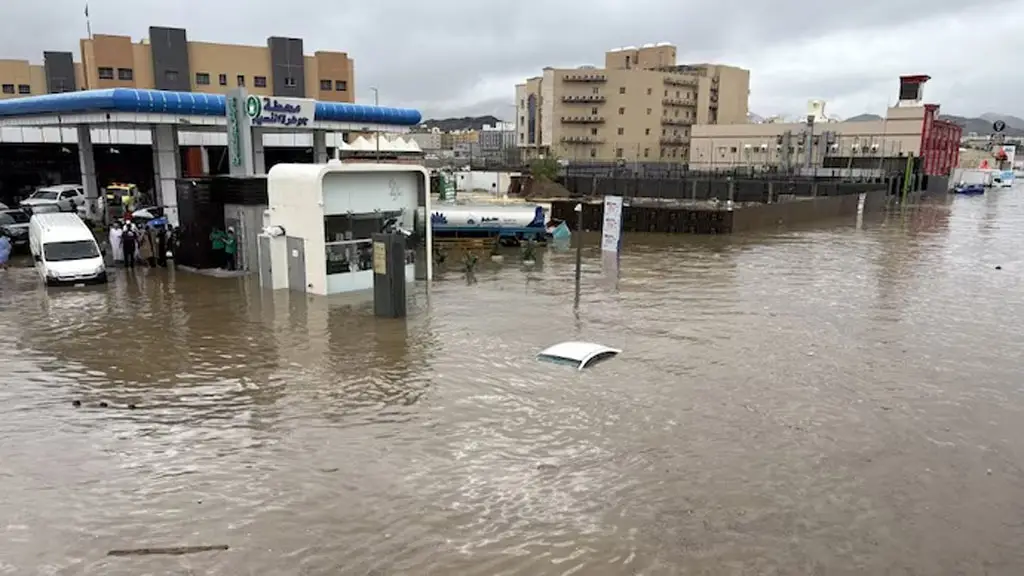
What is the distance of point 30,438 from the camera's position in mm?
10156

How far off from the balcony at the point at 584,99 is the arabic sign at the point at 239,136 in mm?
84694

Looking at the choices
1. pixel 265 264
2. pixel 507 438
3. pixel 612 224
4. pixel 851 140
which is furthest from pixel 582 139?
pixel 507 438

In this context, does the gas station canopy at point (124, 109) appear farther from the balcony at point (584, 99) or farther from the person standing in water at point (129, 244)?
the balcony at point (584, 99)

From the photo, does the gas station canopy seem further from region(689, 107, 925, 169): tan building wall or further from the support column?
region(689, 107, 925, 169): tan building wall

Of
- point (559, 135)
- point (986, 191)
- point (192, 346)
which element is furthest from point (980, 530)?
point (559, 135)

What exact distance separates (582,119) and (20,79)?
68877mm

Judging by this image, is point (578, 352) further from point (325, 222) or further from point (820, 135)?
point (820, 135)

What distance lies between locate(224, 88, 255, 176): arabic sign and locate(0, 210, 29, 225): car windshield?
10.6m

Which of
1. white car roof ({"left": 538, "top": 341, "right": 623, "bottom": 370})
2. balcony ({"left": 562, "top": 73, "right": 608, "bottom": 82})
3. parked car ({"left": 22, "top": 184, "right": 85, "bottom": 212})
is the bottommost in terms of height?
white car roof ({"left": 538, "top": 341, "right": 623, "bottom": 370})

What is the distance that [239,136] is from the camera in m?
26.6

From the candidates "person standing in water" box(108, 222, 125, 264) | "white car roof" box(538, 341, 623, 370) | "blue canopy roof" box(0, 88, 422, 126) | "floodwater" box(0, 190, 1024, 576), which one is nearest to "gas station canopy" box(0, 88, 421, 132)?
"blue canopy roof" box(0, 88, 422, 126)

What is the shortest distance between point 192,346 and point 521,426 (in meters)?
8.23

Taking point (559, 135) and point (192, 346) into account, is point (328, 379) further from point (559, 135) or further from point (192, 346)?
point (559, 135)

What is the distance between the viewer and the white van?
2142 cm
